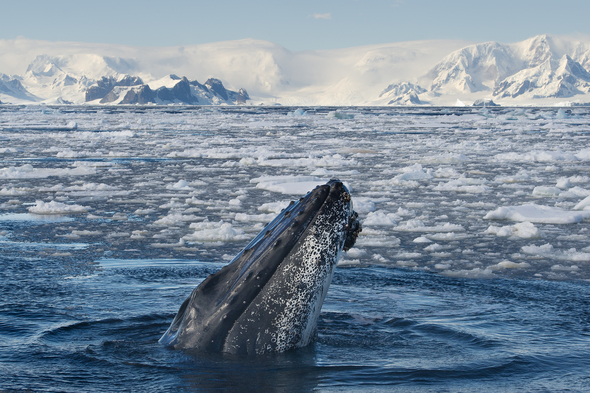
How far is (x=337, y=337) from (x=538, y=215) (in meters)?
6.25

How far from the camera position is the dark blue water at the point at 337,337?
10.9ft

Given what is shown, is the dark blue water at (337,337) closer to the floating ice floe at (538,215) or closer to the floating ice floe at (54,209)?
the floating ice floe at (538,215)

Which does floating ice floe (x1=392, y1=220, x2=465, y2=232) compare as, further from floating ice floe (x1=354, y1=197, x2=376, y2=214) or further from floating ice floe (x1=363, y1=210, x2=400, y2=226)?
floating ice floe (x1=354, y1=197, x2=376, y2=214)

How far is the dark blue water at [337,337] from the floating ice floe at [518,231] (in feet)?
7.34

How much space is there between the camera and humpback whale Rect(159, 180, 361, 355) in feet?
11.2

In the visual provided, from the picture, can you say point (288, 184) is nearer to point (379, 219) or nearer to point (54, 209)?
point (379, 219)

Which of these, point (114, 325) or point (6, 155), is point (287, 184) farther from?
point (6, 155)

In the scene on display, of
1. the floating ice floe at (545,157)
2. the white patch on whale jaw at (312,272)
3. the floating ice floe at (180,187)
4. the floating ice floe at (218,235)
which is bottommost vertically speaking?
the floating ice floe at (218,235)

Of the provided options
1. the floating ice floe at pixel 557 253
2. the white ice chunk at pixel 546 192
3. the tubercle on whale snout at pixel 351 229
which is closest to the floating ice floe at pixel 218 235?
the floating ice floe at pixel 557 253

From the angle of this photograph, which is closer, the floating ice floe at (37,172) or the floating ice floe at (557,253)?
the floating ice floe at (557,253)

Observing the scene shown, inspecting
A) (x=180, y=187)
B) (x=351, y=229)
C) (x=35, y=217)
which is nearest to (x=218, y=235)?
(x=35, y=217)

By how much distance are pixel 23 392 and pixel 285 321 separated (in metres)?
1.43

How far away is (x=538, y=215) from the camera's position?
9258mm

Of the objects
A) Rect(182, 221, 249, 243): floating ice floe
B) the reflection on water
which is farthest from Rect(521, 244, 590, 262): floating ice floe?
the reflection on water
